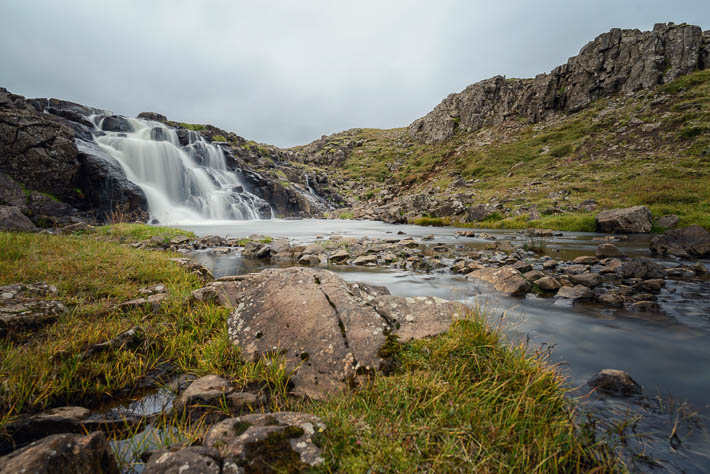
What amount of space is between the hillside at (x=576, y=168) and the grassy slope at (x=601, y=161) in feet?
0.41

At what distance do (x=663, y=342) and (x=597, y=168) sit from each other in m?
44.1

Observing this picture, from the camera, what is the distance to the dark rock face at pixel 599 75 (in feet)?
185

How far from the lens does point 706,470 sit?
2.53 metres

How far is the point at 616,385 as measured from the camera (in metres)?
3.67

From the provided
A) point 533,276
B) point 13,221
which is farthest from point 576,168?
point 13,221

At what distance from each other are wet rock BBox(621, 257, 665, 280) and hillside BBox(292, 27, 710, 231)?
14810 millimetres

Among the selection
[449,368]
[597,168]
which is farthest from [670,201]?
[449,368]

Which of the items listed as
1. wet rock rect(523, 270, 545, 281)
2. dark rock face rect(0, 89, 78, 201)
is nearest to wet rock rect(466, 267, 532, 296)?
wet rock rect(523, 270, 545, 281)

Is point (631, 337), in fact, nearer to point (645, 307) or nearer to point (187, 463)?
point (645, 307)

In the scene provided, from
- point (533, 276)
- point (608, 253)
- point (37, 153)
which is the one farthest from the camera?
point (37, 153)

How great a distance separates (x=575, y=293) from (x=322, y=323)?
7198 mm

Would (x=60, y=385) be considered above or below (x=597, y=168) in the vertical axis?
below

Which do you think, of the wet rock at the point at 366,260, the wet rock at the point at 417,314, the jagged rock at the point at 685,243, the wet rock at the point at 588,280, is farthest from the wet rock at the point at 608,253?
the wet rock at the point at 417,314

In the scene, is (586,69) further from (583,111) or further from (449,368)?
(449,368)
